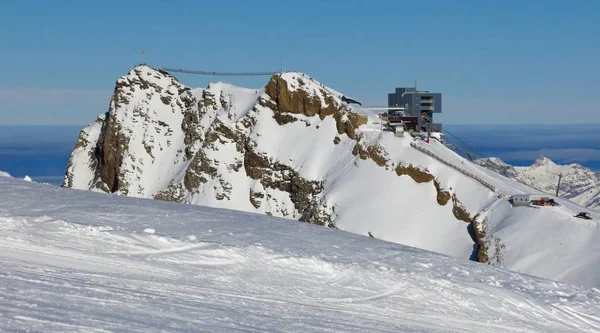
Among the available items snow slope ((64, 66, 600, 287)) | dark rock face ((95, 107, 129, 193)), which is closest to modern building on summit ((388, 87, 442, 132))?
snow slope ((64, 66, 600, 287))

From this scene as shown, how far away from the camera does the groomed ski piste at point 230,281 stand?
13.4 meters

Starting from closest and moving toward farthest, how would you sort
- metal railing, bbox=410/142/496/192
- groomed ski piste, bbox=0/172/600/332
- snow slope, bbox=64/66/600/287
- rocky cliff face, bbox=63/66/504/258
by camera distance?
1. groomed ski piste, bbox=0/172/600/332
2. snow slope, bbox=64/66/600/287
3. metal railing, bbox=410/142/496/192
4. rocky cliff face, bbox=63/66/504/258

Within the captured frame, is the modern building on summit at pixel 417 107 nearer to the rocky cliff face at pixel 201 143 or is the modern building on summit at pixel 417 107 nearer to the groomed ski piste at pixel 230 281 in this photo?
the rocky cliff face at pixel 201 143

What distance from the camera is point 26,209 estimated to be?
21.1m

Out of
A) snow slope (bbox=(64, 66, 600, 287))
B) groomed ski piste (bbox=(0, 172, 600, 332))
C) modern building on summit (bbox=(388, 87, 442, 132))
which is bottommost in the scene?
groomed ski piste (bbox=(0, 172, 600, 332))

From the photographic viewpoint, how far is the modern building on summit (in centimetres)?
9512

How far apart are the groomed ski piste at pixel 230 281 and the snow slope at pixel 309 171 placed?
41817 mm

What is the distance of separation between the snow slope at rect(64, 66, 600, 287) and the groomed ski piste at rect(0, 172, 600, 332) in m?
41.8

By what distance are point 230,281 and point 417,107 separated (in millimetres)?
83027

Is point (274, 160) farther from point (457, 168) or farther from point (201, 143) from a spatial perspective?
point (457, 168)

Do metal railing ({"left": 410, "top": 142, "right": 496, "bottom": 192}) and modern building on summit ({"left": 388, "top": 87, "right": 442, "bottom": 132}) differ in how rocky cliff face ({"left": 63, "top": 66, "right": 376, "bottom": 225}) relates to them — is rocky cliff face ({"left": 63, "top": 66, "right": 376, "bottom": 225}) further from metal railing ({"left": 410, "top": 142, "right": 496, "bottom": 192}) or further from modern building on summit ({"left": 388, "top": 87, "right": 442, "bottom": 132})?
metal railing ({"left": 410, "top": 142, "right": 496, "bottom": 192})

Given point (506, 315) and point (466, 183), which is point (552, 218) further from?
point (506, 315)

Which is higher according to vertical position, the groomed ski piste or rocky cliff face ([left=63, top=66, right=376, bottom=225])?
rocky cliff face ([left=63, top=66, right=376, bottom=225])

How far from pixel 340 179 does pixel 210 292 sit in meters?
70.6
